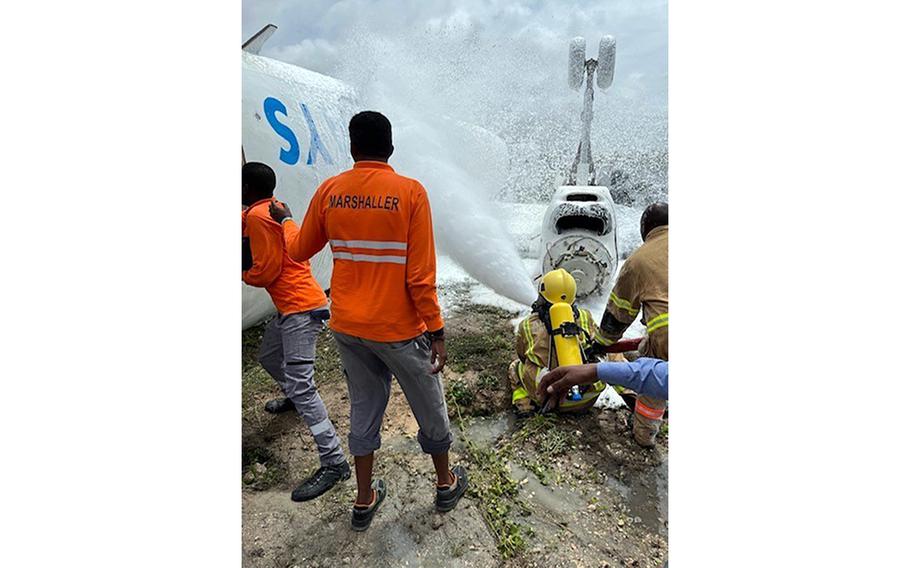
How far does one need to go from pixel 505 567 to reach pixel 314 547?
2.18ft

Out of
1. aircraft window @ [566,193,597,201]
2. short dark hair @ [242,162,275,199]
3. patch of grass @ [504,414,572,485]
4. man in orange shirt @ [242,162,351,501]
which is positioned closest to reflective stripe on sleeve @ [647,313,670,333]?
patch of grass @ [504,414,572,485]

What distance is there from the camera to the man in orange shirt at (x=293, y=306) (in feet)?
6.25

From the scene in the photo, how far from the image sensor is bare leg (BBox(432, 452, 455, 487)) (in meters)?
1.82

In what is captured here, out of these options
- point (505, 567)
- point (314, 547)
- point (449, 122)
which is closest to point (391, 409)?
point (314, 547)

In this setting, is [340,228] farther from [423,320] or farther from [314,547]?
[314,547]

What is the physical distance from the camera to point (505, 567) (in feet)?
5.29

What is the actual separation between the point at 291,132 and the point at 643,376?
281cm

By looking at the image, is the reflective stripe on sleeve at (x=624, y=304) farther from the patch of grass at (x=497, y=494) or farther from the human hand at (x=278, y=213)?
the human hand at (x=278, y=213)

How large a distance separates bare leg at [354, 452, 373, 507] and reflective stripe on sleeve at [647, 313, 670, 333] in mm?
1235

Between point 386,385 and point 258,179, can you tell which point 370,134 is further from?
point 386,385

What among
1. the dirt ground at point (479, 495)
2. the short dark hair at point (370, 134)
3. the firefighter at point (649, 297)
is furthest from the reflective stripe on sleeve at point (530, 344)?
the short dark hair at point (370, 134)

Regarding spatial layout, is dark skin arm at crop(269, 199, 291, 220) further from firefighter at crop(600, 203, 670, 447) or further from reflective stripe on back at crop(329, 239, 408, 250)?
firefighter at crop(600, 203, 670, 447)

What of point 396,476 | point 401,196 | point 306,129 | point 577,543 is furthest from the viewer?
point 306,129

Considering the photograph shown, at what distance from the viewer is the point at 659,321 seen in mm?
1989
